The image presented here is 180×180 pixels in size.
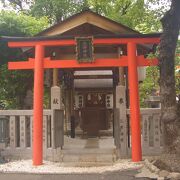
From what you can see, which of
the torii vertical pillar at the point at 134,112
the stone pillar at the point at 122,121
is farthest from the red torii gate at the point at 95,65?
the stone pillar at the point at 122,121

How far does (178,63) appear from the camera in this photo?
12227mm

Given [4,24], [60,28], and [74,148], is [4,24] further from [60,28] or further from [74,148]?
[74,148]

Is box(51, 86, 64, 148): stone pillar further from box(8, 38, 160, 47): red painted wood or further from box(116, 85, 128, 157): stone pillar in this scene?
box(116, 85, 128, 157): stone pillar

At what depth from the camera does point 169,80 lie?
9.70 metres

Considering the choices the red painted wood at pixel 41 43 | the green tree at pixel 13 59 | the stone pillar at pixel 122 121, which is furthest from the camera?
the green tree at pixel 13 59

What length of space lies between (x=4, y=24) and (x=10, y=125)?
17.2 feet

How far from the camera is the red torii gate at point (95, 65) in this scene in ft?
37.4

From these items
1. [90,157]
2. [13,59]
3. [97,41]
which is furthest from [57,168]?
[13,59]

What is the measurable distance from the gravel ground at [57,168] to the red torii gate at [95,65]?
0.34 m

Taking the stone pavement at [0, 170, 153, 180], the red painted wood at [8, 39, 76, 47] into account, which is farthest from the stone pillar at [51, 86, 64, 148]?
the stone pavement at [0, 170, 153, 180]

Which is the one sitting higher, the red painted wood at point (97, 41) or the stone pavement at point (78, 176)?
the red painted wood at point (97, 41)

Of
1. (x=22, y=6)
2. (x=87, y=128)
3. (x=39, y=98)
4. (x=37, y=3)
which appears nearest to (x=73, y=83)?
(x=87, y=128)

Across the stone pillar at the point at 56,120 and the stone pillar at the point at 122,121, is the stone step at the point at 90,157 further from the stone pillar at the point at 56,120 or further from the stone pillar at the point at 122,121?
the stone pillar at the point at 56,120

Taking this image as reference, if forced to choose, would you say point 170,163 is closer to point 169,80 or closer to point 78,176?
point 169,80
